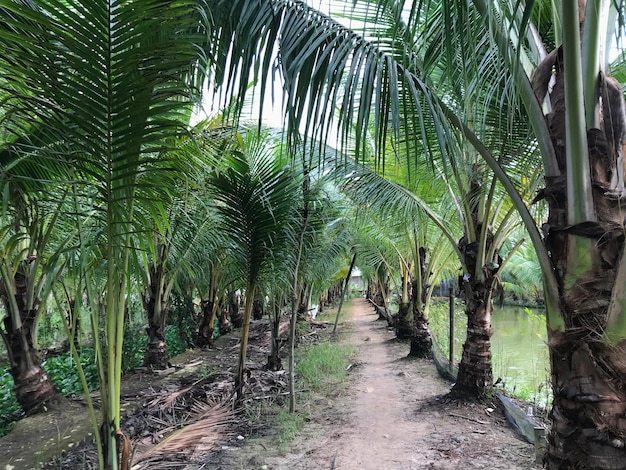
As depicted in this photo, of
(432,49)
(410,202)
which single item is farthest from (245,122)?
(432,49)

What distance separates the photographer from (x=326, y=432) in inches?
165

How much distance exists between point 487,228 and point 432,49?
2.28m

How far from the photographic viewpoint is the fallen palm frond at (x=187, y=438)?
2441mm

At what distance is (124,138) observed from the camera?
5.80ft

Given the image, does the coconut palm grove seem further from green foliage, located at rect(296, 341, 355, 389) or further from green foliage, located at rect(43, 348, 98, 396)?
green foliage, located at rect(43, 348, 98, 396)

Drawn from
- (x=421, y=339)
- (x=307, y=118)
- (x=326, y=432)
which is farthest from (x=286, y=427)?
(x=421, y=339)

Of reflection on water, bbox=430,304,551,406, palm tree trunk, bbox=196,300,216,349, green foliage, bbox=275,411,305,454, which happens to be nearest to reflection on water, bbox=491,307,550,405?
reflection on water, bbox=430,304,551,406

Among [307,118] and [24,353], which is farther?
[24,353]

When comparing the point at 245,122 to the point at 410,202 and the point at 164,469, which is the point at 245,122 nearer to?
the point at 410,202

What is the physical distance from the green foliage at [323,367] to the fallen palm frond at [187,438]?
7.02 feet

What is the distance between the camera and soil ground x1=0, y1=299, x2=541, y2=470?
11.0 feet

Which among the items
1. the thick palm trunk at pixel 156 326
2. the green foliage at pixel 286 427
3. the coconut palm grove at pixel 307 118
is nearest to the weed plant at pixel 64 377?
the thick palm trunk at pixel 156 326

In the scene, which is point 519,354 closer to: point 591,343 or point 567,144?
point 591,343

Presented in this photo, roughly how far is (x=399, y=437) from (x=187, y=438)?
2279mm
